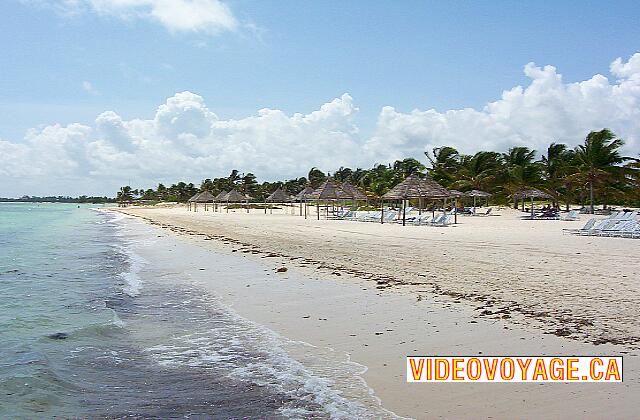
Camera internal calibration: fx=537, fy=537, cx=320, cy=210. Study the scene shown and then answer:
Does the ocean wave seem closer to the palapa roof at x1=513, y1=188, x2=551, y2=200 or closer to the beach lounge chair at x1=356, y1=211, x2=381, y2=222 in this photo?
the beach lounge chair at x1=356, y1=211, x2=381, y2=222

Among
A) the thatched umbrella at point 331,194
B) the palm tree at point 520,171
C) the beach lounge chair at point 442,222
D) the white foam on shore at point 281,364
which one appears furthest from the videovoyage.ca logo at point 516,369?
the palm tree at point 520,171

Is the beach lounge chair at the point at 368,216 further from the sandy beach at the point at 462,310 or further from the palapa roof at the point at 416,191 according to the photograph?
the sandy beach at the point at 462,310

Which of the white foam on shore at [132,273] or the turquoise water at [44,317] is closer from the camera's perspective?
the turquoise water at [44,317]

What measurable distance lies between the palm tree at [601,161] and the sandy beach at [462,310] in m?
23.0

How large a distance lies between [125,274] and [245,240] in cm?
825

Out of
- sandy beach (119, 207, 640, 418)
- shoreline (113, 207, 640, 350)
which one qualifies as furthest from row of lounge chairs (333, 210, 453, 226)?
sandy beach (119, 207, 640, 418)

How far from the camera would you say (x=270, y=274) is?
12.0 m

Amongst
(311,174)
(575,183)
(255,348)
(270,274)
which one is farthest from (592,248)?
(311,174)

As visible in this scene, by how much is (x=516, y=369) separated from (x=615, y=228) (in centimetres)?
1524

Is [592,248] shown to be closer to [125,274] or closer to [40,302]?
[125,274]

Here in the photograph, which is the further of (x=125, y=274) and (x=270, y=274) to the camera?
(x=125, y=274)

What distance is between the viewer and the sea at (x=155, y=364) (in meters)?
4.65

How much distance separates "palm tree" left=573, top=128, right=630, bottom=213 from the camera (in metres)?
35.2

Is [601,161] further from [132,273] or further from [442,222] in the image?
[132,273]
